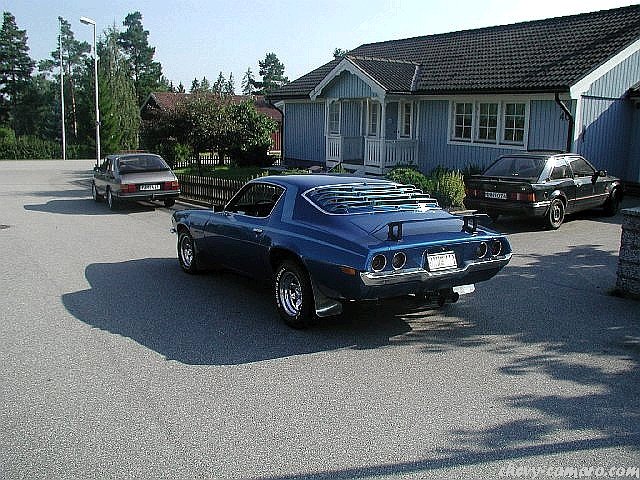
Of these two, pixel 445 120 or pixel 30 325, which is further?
pixel 445 120

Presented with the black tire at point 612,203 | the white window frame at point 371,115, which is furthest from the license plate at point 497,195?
the white window frame at point 371,115

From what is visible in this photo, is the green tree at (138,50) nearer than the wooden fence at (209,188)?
No

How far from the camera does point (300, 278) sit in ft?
21.5

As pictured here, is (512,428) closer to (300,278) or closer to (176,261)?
(300,278)

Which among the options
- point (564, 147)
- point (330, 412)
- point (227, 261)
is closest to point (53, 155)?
point (564, 147)

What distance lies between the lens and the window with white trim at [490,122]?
19094 mm

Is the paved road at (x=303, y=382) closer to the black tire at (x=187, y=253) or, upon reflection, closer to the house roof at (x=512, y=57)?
the black tire at (x=187, y=253)

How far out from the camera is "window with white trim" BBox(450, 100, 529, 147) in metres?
19.1

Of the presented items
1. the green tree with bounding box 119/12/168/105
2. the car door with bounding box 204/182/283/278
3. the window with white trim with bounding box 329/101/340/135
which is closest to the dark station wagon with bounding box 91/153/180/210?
the car door with bounding box 204/182/283/278

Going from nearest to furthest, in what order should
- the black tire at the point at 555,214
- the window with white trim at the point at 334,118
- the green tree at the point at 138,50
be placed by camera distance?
1. the black tire at the point at 555,214
2. the window with white trim at the point at 334,118
3. the green tree at the point at 138,50

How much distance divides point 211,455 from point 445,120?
18926 millimetres

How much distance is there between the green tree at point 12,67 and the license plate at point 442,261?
271 ft

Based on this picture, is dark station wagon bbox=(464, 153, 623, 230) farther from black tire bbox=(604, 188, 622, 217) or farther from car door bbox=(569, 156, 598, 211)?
black tire bbox=(604, 188, 622, 217)

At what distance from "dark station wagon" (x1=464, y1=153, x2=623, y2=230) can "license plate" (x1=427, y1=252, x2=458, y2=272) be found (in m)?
7.35
